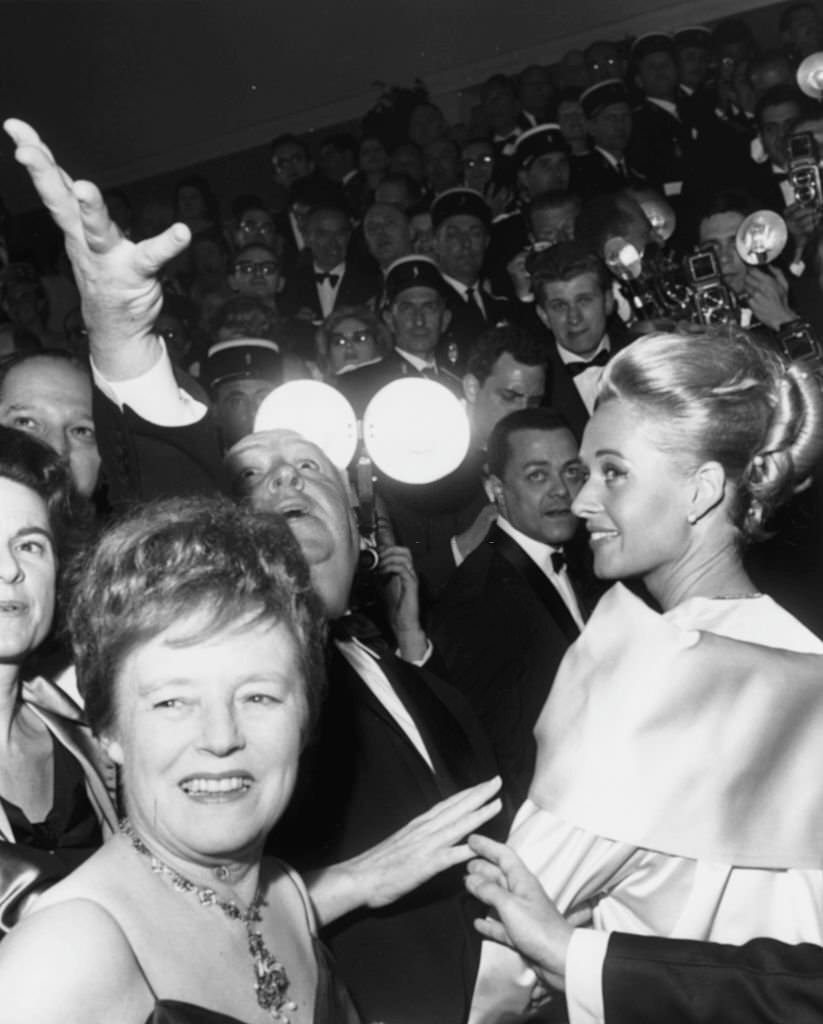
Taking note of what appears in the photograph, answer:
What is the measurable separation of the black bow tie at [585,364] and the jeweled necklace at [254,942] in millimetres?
3700

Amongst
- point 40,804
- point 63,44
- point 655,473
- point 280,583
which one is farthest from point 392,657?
point 63,44

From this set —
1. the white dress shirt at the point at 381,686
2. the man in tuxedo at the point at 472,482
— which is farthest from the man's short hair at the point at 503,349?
the white dress shirt at the point at 381,686

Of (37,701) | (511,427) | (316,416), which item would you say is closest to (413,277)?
(511,427)

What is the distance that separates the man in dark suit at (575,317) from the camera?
17.0ft

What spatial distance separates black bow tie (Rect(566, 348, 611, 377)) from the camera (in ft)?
17.0

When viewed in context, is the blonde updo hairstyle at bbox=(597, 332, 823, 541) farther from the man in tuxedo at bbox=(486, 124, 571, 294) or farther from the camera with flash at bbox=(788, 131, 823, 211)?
the man in tuxedo at bbox=(486, 124, 571, 294)

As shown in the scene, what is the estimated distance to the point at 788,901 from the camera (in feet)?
6.97

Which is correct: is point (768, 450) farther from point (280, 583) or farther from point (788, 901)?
point (280, 583)

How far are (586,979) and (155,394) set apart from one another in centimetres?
126

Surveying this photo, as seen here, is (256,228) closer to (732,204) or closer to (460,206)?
(460,206)

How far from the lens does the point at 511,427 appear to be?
451 centimetres

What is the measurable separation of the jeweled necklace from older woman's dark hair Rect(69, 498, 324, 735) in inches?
6.6

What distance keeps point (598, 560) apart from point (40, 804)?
1.05 meters

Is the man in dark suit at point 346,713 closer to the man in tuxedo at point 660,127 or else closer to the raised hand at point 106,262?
the raised hand at point 106,262
